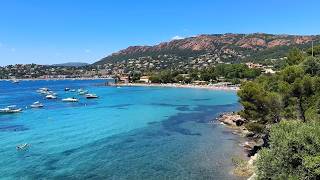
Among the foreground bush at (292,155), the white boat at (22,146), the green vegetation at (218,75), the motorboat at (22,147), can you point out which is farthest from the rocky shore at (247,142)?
the green vegetation at (218,75)

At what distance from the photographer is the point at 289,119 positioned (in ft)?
133

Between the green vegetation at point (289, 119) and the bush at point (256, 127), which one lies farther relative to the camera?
the bush at point (256, 127)

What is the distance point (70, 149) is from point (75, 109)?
4828 cm

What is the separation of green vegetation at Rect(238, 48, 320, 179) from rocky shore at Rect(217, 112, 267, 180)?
1957 millimetres

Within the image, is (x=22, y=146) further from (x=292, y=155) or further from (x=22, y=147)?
(x=292, y=155)

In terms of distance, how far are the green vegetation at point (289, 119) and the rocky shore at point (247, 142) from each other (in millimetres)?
1957

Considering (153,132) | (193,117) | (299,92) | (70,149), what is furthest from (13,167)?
(193,117)

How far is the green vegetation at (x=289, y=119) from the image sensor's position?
21547 millimetres

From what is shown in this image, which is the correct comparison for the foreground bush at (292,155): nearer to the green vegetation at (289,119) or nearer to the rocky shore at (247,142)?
the green vegetation at (289,119)

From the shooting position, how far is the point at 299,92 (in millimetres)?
41562

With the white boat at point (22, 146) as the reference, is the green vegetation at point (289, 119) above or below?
above

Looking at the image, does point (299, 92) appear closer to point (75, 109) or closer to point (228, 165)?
point (228, 165)

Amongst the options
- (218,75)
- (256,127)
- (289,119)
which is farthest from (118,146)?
(218,75)

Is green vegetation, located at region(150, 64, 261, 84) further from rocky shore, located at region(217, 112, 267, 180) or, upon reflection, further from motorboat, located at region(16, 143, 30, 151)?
motorboat, located at region(16, 143, 30, 151)
